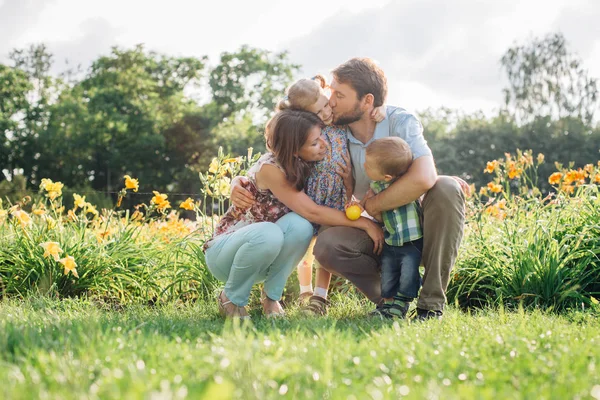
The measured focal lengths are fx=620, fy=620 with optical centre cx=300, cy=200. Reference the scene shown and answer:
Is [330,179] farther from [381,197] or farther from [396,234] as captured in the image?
[396,234]

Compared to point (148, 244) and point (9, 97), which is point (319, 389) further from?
point (9, 97)

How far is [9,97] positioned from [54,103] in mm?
2110

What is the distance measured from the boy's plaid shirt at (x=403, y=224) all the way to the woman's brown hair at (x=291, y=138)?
523 mm

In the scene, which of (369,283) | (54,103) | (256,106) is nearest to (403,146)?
(369,283)

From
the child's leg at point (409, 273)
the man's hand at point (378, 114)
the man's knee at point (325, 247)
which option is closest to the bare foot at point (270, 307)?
the man's knee at point (325, 247)

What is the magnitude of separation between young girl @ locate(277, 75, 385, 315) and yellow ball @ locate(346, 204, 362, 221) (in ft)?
0.51

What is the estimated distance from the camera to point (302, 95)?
3533 mm

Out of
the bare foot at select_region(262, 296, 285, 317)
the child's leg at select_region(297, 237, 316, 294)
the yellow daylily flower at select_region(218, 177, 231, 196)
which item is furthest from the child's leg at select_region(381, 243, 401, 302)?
the yellow daylily flower at select_region(218, 177, 231, 196)

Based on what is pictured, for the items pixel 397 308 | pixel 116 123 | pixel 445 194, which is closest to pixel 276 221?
pixel 397 308

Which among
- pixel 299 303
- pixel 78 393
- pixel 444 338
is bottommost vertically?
pixel 299 303

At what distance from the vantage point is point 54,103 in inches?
1209

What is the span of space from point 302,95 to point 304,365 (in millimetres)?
1939

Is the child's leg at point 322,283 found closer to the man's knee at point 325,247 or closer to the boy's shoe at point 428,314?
the man's knee at point 325,247

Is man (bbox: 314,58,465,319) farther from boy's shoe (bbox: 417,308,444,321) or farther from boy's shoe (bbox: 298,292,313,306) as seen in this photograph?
boy's shoe (bbox: 298,292,313,306)
